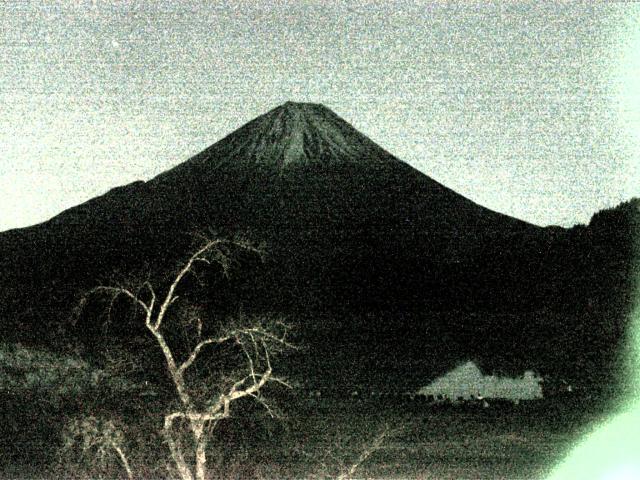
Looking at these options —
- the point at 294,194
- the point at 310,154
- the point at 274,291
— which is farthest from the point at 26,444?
the point at 310,154

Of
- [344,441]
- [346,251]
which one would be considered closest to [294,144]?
[346,251]

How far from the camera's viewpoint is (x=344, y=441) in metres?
29.0

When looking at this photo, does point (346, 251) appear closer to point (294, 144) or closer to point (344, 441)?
point (294, 144)

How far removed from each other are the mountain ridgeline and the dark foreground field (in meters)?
5.89

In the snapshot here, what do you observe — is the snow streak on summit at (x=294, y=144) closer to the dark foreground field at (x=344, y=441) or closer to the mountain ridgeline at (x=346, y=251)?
the mountain ridgeline at (x=346, y=251)

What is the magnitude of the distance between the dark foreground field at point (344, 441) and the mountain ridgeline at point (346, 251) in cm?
589

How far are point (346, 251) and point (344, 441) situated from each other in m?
64.9

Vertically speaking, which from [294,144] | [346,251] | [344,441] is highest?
A: [294,144]

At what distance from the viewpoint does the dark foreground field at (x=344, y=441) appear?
896 inches

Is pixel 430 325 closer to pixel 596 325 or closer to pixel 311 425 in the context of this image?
pixel 596 325

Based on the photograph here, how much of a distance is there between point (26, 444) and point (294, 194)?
290 ft

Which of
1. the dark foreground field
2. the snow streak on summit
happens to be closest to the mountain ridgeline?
the snow streak on summit

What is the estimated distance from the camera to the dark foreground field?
2275cm

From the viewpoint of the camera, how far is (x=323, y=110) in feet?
463
